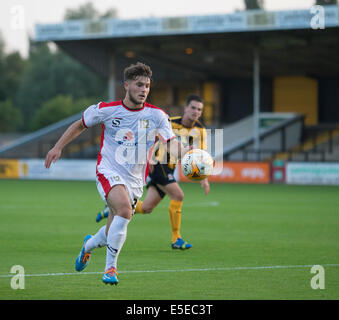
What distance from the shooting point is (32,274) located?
26.3 ft

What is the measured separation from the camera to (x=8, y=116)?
77.2m

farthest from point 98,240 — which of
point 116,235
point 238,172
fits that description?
point 238,172

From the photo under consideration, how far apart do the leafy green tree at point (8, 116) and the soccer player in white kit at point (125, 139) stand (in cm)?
7142

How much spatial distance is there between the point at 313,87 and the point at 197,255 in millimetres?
39165

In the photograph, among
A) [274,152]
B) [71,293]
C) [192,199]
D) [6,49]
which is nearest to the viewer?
[71,293]

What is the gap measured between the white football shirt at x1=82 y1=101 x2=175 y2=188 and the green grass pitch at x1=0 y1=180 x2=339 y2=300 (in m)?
1.28

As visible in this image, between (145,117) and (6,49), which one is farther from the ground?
(6,49)

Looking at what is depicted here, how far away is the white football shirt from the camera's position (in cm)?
770

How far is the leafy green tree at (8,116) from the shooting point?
7694 centimetres

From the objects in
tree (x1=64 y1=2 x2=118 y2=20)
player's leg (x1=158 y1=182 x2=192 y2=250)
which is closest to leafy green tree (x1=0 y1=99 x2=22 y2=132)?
tree (x1=64 y1=2 x2=118 y2=20)

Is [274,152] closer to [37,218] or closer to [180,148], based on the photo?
[37,218]

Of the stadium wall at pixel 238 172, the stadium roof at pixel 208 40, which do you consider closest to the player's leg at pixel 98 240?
the stadium wall at pixel 238 172
